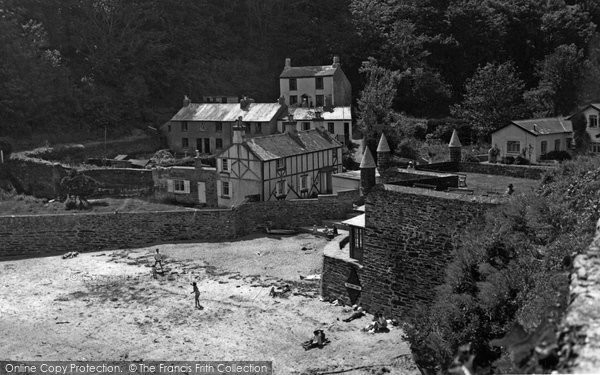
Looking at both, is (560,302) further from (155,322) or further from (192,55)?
(192,55)

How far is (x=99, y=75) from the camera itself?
2297 inches

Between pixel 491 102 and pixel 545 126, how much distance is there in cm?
788

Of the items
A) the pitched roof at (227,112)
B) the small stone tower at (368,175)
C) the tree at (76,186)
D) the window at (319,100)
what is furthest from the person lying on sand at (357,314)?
the window at (319,100)

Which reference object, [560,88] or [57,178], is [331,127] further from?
[57,178]

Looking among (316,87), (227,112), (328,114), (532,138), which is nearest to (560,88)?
(532,138)

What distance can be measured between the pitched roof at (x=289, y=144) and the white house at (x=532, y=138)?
9787 mm

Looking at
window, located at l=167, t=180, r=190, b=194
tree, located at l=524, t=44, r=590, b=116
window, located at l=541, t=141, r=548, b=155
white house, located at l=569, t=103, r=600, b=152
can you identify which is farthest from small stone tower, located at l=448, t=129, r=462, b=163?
tree, located at l=524, t=44, r=590, b=116

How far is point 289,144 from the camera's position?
36.9 metres

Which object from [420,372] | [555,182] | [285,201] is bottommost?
[420,372]

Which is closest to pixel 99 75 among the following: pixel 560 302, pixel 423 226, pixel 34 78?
pixel 34 78

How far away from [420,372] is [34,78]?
43.3 m

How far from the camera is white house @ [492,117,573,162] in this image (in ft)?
129

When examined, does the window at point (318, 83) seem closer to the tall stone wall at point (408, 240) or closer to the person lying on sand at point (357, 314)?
the tall stone wall at point (408, 240)

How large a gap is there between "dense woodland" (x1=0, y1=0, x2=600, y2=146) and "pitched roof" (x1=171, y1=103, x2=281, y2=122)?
6.62m
